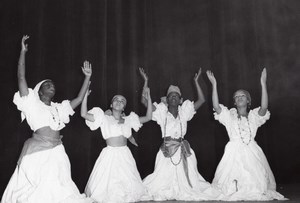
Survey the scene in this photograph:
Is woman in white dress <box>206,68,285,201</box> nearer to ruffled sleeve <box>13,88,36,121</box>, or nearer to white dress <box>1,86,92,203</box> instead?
white dress <box>1,86,92,203</box>

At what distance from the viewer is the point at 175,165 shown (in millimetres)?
4582

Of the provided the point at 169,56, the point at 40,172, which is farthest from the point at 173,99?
the point at 40,172

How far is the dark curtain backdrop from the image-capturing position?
5.54 meters

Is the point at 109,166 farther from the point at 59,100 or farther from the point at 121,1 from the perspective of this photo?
the point at 121,1

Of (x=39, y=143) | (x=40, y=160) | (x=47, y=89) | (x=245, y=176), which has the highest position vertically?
(x=47, y=89)

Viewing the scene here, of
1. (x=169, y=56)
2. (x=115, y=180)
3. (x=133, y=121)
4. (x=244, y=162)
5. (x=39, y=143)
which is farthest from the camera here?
(x=169, y=56)

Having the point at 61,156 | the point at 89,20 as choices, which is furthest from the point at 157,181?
the point at 89,20

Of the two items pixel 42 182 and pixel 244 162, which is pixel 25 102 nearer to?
pixel 42 182

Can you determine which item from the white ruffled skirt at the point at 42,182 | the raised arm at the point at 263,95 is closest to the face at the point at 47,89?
the white ruffled skirt at the point at 42,182

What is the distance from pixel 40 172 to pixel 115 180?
934mm

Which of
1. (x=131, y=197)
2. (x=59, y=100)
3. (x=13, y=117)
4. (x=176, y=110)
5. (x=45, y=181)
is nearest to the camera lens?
(x=45, y=181)

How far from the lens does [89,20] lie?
5801 mm

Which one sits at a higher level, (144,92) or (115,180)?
(144,92)

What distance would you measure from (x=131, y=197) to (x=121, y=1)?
3442 millimetres
